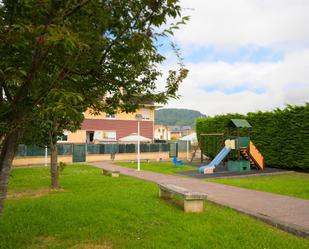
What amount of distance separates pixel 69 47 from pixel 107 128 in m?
39.6

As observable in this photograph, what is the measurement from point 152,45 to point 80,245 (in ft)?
13.0

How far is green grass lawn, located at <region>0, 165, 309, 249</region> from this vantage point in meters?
6.33

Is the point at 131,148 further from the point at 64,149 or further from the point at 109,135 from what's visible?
the point at 64,149

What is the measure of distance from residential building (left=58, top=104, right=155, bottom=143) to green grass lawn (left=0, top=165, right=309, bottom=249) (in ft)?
98.6

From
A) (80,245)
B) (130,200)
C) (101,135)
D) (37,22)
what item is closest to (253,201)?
(130,200)

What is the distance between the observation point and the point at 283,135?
21750 millimetres

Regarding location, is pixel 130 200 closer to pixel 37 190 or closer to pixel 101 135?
pixel 37 190

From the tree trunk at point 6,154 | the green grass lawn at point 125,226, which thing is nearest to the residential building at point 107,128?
the green grass lawn at point 125,226

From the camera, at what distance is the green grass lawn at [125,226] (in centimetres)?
633

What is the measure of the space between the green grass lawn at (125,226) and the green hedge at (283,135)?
12227mm

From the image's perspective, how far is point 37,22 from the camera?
3.78m

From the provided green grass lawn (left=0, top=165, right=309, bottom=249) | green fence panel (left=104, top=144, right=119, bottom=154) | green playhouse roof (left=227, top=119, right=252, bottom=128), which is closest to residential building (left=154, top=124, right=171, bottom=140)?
green fence panel (left=104, top=144, right=119, bottom=154)

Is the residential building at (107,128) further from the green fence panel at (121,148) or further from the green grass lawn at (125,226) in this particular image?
the green grass lawn at (125,226)

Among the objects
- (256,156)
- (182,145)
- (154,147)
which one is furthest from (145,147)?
(256,156)
